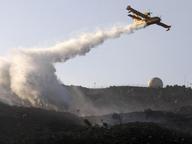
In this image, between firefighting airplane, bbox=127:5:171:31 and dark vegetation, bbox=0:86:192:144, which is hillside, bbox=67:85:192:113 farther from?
firefighting airplane, bbox=127:5:171:31

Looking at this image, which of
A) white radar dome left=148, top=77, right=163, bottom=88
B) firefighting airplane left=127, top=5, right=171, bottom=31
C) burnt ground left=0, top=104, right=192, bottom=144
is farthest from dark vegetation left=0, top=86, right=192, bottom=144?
white radar dome left=148, top=77, right=163, bottom=88

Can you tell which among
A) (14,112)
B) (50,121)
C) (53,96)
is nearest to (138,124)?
(50,121)

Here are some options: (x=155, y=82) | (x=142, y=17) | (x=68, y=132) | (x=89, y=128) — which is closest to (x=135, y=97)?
(x=155, y=82)

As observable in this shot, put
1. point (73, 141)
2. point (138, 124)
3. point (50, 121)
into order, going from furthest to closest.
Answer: point (50, 121) → point (138, 124) → point (73, 141)

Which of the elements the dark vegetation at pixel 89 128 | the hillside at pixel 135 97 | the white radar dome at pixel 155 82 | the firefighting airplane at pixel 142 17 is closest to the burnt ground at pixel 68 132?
the dark vegetation at pixel 89 128

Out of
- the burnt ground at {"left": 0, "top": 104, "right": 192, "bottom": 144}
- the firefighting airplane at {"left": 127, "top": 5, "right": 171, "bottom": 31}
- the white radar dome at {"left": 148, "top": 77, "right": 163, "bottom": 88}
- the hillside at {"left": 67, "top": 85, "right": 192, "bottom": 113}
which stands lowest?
the burnt ground at {"left": 0, "top": 104, "right": 192, "bottom": 144}

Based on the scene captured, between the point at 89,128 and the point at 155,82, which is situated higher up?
the point at 155,82

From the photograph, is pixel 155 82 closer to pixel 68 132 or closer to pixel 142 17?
pixel 142 17

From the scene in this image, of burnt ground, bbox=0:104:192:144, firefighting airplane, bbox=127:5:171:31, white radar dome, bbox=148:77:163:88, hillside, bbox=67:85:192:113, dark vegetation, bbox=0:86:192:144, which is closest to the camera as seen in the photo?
burnt ground, bbox=0:104:192:144

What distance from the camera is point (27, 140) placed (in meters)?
52.1

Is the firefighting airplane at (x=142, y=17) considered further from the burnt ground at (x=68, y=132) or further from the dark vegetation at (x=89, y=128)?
the burnt ground at (x=68, y=132)

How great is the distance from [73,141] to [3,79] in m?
34.8

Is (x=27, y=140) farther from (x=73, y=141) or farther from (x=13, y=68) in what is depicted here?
(x=13, y=68)

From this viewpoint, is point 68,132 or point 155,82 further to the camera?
point 155,82
